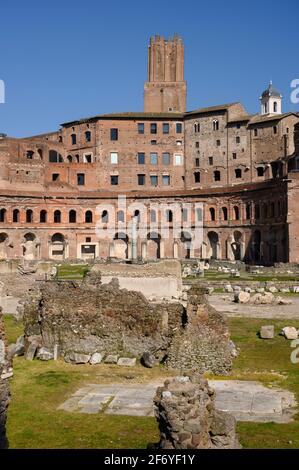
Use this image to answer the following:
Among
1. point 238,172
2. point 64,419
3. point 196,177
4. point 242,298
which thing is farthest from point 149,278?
point 196,177

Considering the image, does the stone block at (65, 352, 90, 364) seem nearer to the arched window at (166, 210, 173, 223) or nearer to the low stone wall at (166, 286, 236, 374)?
the low stone wall at (166, 286, 236, 374)

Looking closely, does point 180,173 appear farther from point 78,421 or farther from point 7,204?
point 78,421

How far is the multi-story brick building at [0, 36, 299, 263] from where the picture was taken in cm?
6316

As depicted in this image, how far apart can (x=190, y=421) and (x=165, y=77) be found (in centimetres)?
7391

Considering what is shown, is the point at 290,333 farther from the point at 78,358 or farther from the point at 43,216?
the point at 43,216

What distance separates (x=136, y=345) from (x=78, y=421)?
5.34 m

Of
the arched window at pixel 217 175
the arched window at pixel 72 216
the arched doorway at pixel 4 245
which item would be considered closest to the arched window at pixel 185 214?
the arched window at pixel 217 175

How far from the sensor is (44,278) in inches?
1347

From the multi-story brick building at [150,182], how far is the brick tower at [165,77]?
372 cm

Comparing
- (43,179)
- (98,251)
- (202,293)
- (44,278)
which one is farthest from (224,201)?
(202,293)

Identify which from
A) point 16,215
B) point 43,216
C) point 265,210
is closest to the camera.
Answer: point 265,210

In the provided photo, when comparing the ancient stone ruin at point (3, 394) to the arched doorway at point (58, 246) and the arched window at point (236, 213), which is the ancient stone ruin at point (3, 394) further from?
the arched doorway at point (58, 246)

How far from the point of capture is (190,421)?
8.64 metres

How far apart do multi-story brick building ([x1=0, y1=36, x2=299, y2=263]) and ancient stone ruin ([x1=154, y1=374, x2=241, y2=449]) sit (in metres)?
49.7
